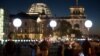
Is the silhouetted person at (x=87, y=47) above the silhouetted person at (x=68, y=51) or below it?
above

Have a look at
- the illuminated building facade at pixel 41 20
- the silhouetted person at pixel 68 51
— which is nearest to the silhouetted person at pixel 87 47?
the silhouetted person at pixel 68 51

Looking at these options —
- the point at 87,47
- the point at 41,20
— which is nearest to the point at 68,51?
the point at 87,47

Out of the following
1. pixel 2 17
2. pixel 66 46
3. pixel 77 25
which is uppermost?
pixel 66 46

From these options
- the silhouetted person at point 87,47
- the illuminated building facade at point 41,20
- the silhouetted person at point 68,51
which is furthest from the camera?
the illuminated building facade at point 41,20

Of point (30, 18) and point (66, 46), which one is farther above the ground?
point (66, 46)

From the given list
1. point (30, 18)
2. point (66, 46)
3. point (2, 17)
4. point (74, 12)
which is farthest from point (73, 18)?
point (66, 46)

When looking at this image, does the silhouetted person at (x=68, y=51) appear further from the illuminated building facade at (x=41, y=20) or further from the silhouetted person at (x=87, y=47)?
the illuminated building facade at (x=41, y=20)

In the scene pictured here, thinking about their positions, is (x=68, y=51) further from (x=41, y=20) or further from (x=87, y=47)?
(x=41, y=20)

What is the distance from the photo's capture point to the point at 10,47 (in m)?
18.2

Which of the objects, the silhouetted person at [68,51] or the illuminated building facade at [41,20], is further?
the illuminated building facade at [41,20]

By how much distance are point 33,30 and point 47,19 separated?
79.5ft

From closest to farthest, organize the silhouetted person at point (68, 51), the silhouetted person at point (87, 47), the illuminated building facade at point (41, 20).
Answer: the silhouetted person at point (87, 47), the silhouetted person at point (68, 51), the illuminated building facade at point (41, 20)

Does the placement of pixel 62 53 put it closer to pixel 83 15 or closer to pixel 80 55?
pixel 80 55

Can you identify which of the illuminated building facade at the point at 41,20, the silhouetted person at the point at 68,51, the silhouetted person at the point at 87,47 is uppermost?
the silhouetted person at the point at 87,47
